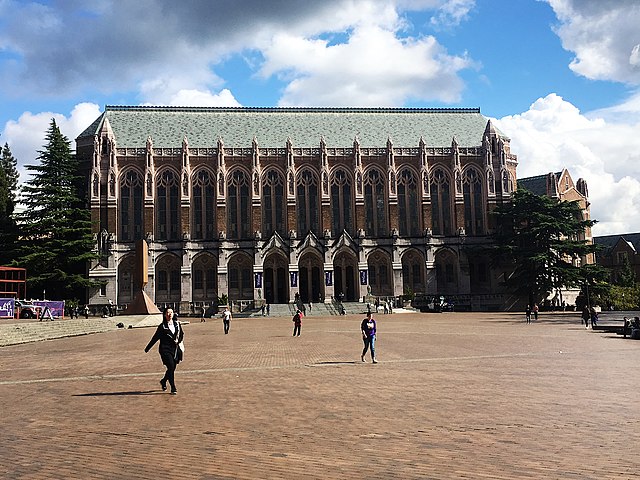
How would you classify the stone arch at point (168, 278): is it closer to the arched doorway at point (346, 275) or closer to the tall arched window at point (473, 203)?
the arched doorway at point (346, 275)

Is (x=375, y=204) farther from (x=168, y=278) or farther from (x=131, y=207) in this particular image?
(x=131, y=207)

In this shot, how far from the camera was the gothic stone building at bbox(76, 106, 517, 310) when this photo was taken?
64625 mm

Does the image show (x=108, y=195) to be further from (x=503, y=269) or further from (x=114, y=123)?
(x=503, y=269)

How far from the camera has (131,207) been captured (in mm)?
65500

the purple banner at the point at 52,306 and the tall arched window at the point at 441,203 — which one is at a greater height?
the tall arched window at the point at 441,203

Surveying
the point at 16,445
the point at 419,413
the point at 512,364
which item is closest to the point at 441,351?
the point at 512,364

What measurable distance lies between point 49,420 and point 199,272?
55.8 meters

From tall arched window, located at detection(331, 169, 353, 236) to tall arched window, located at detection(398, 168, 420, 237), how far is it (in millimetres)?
5720

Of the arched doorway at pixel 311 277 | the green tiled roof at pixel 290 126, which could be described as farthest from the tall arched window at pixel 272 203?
the green tiled roof at pixel 290 126

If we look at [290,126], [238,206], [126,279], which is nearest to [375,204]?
[290,126]

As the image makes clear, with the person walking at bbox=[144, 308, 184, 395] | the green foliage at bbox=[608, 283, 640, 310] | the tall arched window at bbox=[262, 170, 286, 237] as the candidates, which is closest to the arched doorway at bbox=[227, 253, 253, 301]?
the tall arched window at bbox=[262, 170, 286, 237]

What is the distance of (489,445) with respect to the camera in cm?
837

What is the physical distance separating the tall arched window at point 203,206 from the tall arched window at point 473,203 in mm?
28299

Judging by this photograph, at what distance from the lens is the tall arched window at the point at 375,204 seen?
68.0 m
